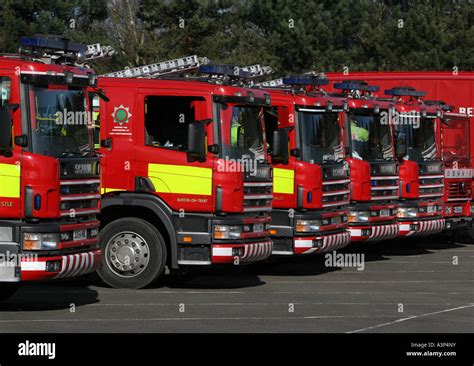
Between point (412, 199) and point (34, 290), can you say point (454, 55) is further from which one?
point (34, 290)

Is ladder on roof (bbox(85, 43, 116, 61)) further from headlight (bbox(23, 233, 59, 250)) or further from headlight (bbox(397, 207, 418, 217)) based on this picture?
headlight (bbox(397, 207, 418, 217))

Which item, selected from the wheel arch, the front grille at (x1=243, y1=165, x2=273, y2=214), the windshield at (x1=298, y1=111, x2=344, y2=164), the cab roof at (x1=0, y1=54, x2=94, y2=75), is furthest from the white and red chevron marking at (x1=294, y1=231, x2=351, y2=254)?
the cab roof at (x1=0, y1=54, x2=94, y2=75)

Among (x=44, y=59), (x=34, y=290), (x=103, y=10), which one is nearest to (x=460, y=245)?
(x=34, y=290)

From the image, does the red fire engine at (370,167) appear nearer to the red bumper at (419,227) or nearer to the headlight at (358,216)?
the headlight at (358,216)

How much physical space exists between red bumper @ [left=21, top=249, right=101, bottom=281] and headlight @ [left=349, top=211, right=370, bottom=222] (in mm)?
7882

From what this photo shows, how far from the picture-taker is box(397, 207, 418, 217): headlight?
23984 millimetres

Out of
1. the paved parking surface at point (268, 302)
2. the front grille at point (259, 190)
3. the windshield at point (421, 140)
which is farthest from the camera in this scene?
the windshield at point (421, 140)

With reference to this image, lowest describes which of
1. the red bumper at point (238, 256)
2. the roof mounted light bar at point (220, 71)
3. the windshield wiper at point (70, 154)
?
the red bumper at point (238, 256)

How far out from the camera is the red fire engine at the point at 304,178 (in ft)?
63.5

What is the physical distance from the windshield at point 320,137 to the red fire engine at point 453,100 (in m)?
5.75

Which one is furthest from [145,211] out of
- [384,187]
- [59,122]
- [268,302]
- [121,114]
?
[384,187]

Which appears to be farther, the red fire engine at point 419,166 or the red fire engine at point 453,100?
the red fire engine at point 453,100

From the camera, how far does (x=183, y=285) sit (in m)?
18.2

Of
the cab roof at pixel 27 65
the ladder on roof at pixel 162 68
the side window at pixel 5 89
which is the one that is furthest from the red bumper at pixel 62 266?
the ladder on roof at pixel 162 68
